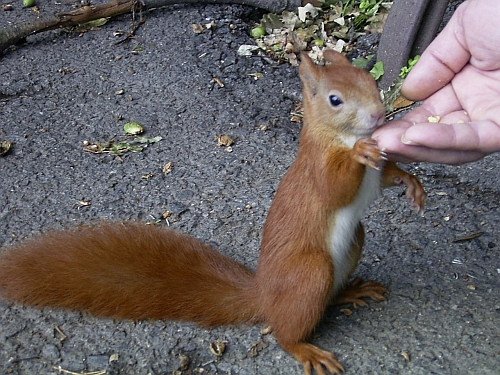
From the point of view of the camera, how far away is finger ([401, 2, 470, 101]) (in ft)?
6.71

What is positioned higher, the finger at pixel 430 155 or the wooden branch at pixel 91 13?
the finger at pixel 430 155

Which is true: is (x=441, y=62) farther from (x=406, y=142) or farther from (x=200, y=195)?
(x=200, y=195)

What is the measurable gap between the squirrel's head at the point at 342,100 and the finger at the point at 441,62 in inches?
13.3

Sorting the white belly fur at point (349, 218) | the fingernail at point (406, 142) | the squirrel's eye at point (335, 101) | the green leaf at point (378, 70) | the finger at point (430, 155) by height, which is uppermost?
the fingernail at point (406, 142)

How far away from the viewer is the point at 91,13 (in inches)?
142

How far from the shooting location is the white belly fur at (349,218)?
1.83m

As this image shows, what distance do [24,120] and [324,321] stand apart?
1825 millimetres

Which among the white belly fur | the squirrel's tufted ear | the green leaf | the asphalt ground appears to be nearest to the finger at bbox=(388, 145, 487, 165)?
the white belly fur

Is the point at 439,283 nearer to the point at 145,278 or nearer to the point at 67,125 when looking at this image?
the point at 145,278

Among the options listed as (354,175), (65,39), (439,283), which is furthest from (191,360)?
(65,39)

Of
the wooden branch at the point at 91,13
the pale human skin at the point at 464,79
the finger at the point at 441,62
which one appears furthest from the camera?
the wooden branch at the point at 91,13

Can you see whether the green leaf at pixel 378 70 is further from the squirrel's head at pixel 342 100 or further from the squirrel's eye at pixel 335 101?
the squirrel's eye at pixel 335 101

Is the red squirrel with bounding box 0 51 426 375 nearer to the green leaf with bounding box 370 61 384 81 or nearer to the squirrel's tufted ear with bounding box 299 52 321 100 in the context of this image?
the squirrel's tufted ear with bounding box 299 52 321 100

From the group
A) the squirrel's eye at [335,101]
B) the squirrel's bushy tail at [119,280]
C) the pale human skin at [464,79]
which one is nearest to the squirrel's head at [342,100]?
the squirrel's eye at [335,101]
